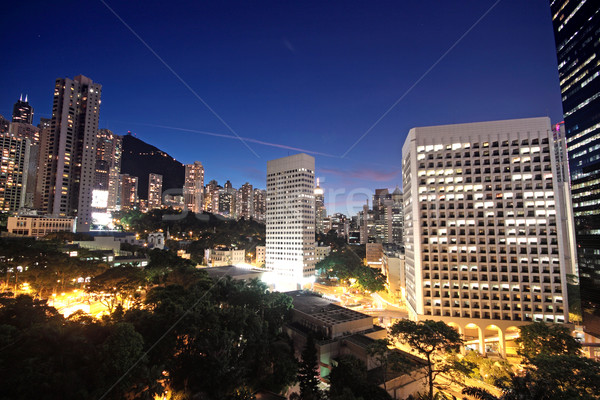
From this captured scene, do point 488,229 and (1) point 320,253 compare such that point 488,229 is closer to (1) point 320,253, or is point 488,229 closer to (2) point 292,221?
(2) point 292,221

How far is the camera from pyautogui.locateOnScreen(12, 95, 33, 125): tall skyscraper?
118 meters

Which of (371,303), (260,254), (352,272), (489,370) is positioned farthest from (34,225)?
(489,370)

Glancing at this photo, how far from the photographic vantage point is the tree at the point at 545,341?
27.6 m

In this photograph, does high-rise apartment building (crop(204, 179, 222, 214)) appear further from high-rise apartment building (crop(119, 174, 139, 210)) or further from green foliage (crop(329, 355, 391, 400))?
green foliage (crop(329, 355, 391, 400))

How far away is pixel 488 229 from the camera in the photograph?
128ft

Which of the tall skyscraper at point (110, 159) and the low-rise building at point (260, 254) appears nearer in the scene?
the low-rise building at point (260, 254)

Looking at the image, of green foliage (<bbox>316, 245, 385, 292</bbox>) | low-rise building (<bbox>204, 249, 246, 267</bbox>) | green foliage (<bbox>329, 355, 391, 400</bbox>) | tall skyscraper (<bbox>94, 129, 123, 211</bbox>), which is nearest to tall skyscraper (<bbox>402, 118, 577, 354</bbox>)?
green foliage (<bbox>316, 245, 385, 292</bbox>)

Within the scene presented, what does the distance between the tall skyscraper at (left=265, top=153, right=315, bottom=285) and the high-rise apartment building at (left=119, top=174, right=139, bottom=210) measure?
11087 cm

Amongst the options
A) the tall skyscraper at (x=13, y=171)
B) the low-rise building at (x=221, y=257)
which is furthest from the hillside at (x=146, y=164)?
the low-rise building at (x=221, y=257)

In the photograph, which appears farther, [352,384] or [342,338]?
[342,338]

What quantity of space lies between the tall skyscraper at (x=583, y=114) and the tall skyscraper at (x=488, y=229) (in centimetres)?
1012

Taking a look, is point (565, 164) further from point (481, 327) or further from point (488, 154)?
point (481, 327)

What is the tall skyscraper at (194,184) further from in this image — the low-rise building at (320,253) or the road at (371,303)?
the road at (371,303)

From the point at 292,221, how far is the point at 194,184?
11651cm
